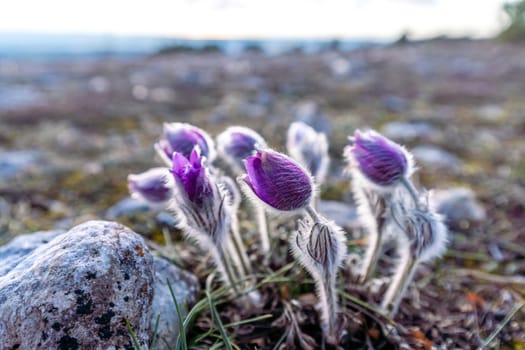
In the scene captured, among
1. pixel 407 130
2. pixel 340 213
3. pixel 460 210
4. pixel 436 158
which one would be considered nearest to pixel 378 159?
pixel 340 213

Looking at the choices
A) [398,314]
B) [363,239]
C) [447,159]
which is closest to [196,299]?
[398,314]

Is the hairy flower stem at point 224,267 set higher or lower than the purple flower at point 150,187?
lower

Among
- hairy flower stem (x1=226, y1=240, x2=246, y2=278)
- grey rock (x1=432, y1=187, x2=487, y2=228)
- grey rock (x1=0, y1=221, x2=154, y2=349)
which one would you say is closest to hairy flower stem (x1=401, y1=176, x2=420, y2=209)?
hairy flower stem (x1=226, y1=240, x2=246, y2=278)

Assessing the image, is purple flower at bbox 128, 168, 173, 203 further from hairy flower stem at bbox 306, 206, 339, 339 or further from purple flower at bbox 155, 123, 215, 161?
hairy flower stem at bbox 306, 206, 339, 339

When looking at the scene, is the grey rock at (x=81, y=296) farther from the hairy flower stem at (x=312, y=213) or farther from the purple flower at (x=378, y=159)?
the purple flower at (x=378, y=159)

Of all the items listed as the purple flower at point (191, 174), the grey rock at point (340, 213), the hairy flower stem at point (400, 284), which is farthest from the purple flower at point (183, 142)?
the grey rock at point (340, 213)

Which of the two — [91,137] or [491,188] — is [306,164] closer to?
[491,188]
